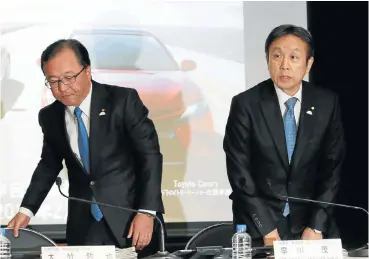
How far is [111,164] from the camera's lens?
13.4 feet

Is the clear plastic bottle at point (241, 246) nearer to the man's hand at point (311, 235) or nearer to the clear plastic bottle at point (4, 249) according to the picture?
the man's hand at point (311, 235)

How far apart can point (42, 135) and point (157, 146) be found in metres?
0.65

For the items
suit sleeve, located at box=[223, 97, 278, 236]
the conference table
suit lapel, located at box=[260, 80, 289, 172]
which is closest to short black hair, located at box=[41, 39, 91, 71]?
suit sleeve, located at box=[223, 97, 278, 236]

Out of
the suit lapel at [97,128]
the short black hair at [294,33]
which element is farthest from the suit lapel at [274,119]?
the suit lapel at [97,128]

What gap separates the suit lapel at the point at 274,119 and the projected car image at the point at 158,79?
0.53 meters

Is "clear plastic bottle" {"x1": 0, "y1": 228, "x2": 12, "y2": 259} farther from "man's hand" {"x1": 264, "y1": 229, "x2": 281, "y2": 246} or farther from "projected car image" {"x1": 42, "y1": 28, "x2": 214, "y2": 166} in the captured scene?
"projected car image" {"x1": 42, "y1": 28, "x2": 214, "y2": 166}

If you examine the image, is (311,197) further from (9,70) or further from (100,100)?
(9,70)

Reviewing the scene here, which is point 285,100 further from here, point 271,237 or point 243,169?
point 271,237

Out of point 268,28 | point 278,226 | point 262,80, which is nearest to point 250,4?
point 268,28

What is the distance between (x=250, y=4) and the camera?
4656mm

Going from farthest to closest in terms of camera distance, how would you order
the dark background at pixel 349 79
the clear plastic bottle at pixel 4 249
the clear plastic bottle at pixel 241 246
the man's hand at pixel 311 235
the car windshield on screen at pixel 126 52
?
the dark background at pixel 349 79, the car windshield on screen at pixel 126 52, the man's hand at pixel 311 235, the clear plastic bottle at pixel 241 246, the clear plastic bottle at pixel 4 249

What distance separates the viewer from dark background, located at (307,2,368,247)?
4.75 m

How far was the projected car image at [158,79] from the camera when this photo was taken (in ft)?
14.8

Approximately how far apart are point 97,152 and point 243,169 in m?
0.77
